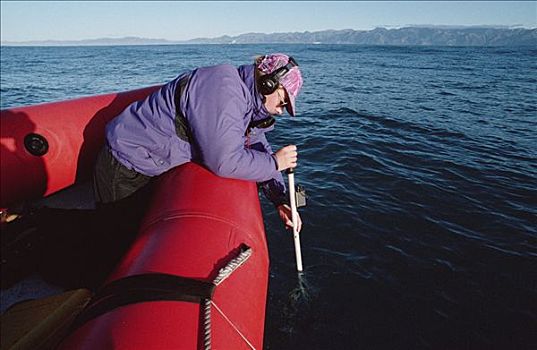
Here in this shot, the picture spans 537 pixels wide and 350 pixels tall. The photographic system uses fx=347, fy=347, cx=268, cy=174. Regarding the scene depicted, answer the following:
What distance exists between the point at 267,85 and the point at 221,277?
1462 mm

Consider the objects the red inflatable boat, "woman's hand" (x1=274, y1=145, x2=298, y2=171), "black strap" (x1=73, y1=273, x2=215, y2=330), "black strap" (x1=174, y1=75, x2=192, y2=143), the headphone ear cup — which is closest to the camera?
the red inflatable boat

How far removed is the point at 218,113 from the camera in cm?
238

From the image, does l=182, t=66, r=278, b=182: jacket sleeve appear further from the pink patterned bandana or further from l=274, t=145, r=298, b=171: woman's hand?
l=274, t=145, r=298, b=171: woman's hand

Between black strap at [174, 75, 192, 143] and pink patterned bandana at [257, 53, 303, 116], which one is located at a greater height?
pink patterned bandana at [257, 53, 303, 116]

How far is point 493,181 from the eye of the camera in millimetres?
6914

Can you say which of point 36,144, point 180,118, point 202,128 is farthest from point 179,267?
point 36,144

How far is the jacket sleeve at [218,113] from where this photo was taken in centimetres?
238

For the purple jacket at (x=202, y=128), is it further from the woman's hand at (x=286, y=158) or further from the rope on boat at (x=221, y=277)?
the rope on boat at (x=221, y=277)

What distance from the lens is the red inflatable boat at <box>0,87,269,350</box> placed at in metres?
1.65

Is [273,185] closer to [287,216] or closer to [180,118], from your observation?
[287,216]

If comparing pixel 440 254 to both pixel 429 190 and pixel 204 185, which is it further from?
pixel 204 185

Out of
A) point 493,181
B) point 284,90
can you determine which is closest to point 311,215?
point 284,90

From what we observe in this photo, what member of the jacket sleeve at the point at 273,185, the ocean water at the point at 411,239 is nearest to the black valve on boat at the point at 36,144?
the jacket sleeve at the point at 273,185

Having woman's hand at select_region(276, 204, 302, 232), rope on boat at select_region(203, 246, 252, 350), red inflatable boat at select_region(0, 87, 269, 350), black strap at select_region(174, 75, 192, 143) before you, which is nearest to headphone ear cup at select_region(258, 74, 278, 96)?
black strap at select_region(174, 75, 192, 143)
